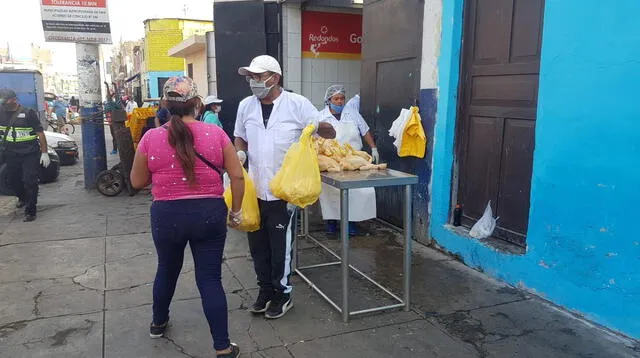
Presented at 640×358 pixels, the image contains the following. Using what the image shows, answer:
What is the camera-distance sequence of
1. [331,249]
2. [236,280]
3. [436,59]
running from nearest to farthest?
[236,280] → [436,59] → [331,249]

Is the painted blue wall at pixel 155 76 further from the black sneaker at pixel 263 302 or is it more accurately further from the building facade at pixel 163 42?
the black sneaker at pixel 263 302

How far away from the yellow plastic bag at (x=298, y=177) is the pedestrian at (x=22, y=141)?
16.0 feet

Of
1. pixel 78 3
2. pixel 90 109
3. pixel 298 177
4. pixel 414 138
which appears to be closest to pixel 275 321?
pixel 298 177

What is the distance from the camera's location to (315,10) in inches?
332

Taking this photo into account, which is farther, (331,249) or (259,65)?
(331,249)

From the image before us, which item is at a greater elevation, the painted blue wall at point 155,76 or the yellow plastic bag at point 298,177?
the painted blue wall at point 155,76

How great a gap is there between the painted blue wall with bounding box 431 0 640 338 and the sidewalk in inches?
9.6

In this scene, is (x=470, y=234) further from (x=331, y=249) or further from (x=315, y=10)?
(x=315, y=10)

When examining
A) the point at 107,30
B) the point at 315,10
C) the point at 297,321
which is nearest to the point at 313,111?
the point at 297,321

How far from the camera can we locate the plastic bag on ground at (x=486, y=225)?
→ 4.70 metres

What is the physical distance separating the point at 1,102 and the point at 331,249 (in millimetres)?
4942

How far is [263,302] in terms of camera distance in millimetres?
3857

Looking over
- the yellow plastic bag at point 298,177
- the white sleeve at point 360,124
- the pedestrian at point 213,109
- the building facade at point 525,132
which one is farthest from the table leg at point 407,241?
the pedestrian at point 213,109

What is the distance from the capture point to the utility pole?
882 cm
